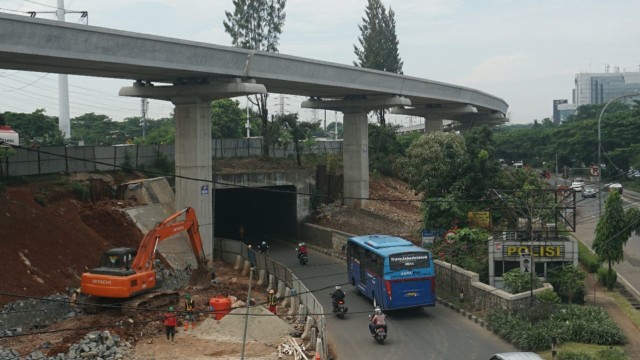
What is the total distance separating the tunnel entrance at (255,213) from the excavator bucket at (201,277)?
1580 centimetres

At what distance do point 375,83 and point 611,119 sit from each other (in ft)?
161

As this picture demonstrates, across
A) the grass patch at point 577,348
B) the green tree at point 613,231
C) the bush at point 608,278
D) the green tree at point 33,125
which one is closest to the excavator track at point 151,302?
the grass patch at point 577,348

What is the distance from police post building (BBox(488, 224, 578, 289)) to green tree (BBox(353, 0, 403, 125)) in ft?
156

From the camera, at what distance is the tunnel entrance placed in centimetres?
5188

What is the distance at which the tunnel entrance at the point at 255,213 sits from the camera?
170 ft

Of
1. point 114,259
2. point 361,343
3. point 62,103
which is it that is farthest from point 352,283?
point 62,103

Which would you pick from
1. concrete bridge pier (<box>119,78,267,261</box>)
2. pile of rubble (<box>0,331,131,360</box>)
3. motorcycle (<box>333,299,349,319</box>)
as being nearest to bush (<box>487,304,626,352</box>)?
motorcycle (<box>333,299,349,319</box>)

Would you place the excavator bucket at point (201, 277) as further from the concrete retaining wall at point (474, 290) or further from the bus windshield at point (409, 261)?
the concrete retaining wall at point (474, 290)

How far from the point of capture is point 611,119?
84.7 meters

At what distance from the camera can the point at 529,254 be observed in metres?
30.3

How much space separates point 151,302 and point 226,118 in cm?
6286

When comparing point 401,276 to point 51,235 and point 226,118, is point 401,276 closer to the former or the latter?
point 51,235

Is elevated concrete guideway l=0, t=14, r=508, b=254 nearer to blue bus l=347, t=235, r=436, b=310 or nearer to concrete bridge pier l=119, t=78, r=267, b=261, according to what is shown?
concrete bridge pier l=119, t=78, r=267, b=261

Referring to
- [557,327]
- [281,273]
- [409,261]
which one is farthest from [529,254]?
[281,273]
